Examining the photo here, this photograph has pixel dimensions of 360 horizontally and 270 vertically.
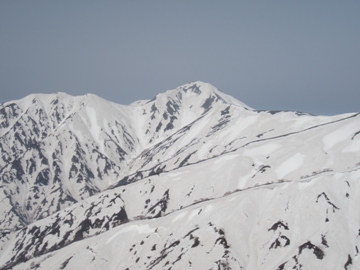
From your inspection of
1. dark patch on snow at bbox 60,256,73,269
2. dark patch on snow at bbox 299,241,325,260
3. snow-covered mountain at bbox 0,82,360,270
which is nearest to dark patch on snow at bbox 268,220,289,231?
snow-covered mountain at bbox 0,82,360,270

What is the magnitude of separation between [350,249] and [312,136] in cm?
8328

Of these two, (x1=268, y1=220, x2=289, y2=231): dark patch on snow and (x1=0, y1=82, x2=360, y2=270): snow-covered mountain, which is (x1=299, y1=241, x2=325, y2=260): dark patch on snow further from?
(x1=268, y1=220, x2=289, y2=231): dark patch on snow

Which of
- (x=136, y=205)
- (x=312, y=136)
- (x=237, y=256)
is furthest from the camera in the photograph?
(x=136, y=205)

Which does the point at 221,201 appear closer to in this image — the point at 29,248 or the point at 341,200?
the point at 341,200

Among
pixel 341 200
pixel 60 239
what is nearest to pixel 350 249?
pixel 341 200

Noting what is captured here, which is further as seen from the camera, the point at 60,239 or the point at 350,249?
the point at 60,239

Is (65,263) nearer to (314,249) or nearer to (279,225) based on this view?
(279,225)

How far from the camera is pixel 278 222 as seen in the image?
11200 centimetres

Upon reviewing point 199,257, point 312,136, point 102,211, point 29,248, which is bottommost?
point 29,248

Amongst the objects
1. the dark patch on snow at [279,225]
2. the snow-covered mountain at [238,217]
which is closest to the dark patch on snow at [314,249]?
the snow-covered mountain at [238,217]

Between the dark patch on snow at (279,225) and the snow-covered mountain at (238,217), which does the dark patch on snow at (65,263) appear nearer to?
the snow-covered mountain at (238,217)

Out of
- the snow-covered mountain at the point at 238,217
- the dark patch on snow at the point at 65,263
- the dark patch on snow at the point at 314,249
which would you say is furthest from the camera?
the dark patch on snow at the point at 65,263

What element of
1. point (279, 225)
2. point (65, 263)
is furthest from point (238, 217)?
point (65, 263)

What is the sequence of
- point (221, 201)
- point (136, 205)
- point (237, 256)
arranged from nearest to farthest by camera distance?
1. point (237, 256)
2. point (221, 201)
3. point (136, 205)
